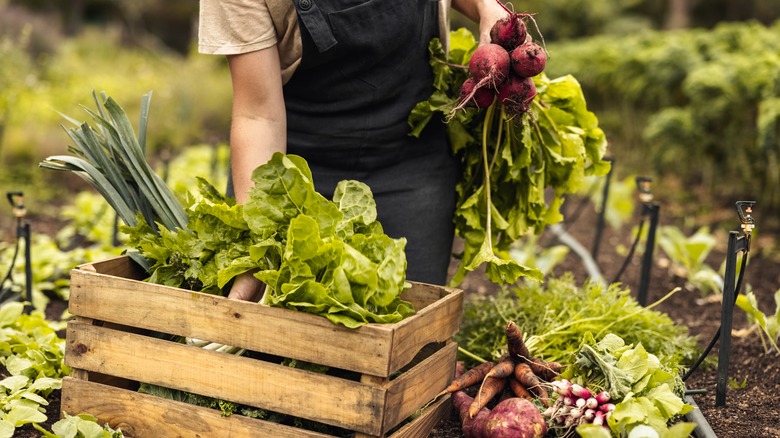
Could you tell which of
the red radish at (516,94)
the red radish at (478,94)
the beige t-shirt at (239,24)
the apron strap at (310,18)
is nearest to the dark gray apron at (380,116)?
the apron strap at (310,18)

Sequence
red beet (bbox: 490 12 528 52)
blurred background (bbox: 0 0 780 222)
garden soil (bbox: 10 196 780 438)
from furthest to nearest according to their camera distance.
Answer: blurred background (bbox: 0 0 780 222), garden soil (bbox: 10 196 780 438), red beet (bbox: 490 12 528 52)

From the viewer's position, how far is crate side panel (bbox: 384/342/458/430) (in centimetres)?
235

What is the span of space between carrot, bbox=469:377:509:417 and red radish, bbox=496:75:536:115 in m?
0.90

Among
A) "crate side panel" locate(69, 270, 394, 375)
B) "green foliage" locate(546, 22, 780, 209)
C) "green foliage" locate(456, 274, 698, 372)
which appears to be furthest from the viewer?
"green foliage" locate(546, 22, 780, 209)

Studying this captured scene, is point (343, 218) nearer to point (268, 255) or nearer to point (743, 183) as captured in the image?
point (268, 255)

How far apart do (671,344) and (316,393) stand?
1.55m

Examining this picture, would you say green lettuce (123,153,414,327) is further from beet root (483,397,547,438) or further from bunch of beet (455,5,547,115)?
bunch of beet (455,5,547,115)

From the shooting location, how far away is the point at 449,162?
338cm

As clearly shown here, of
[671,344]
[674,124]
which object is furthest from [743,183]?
[671,344]

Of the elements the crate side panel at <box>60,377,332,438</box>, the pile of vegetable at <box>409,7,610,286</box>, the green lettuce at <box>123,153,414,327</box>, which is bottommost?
the crate side panel at <box>60,377,332,438</box>

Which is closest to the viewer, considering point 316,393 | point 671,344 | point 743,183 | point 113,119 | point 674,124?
point 316,393

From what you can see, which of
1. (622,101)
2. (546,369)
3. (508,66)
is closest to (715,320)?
(546,369)

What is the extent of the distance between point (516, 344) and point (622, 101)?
7746mm

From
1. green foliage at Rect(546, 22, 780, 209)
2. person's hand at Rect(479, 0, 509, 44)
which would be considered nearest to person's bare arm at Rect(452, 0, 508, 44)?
person's hand at Rect(479, 0, 509, 44)
